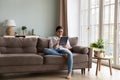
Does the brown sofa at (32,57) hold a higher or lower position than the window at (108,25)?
lower

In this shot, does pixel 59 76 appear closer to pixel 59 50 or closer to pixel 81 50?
pixel 59 50

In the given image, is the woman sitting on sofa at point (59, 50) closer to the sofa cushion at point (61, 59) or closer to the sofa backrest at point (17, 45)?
the sofa cushion at point (61, 59)

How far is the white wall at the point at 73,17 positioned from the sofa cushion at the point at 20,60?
3194mm

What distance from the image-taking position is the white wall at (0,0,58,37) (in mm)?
7122

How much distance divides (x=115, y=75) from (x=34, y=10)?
156 inches

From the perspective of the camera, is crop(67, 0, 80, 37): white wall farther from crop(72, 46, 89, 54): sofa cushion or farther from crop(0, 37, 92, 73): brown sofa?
crop(72, 46, 89, 54): sofa cushion

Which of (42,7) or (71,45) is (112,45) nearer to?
(71,45)

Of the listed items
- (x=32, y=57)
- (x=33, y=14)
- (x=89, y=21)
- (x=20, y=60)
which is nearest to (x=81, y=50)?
(x=32, y=57)

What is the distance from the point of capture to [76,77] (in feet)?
14.8

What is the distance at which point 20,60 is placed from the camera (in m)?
4.20

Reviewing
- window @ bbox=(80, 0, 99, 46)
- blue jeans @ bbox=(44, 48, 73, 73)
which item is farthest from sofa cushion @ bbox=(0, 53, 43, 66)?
window @ bbox=(80, 0, 99, 46)

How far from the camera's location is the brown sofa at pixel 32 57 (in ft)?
13.7

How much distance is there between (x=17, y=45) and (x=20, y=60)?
0.74 m

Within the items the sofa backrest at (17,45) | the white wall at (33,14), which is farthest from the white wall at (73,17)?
the sofa backrest at (17,45)
